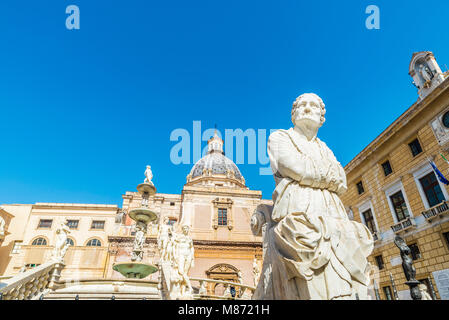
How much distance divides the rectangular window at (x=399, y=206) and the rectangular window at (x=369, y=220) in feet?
7.56

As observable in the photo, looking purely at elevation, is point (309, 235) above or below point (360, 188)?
below

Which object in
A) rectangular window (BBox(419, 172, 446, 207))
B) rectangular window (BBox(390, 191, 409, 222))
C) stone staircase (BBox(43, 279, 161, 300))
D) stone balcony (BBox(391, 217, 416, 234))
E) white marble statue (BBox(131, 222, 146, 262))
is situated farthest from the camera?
rectangular window (BBox(390, 191, 409, 222))

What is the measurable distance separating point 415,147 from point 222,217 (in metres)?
21.7

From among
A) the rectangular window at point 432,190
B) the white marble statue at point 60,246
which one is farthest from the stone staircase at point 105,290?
the rectangular window at point 432,190

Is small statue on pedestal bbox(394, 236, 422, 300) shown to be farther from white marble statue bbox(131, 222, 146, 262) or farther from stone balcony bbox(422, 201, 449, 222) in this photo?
white marble statue bbox(131, 222, 146, 262)

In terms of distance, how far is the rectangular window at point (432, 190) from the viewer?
15.1 meters

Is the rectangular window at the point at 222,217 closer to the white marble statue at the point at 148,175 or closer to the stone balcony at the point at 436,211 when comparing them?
the white marble statue at the point at 148,175

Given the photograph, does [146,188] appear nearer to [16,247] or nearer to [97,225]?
[97,225]

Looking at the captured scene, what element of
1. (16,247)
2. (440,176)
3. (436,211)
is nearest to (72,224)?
(16,247)

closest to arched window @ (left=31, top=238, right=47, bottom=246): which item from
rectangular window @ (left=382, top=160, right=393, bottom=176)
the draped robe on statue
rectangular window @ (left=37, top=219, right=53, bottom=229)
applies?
rectangular window @ (left=37, top=219, right=53, bottom=229)

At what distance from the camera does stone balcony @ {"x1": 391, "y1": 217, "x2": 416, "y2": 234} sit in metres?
16.0

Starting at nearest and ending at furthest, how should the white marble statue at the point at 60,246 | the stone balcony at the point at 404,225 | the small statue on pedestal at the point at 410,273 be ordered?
the small statue on pedestal at the point at 410,273 → the white marble statue at the point at 60,246 → the stone balcony at the point at 404,225

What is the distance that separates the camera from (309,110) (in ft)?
9.73
